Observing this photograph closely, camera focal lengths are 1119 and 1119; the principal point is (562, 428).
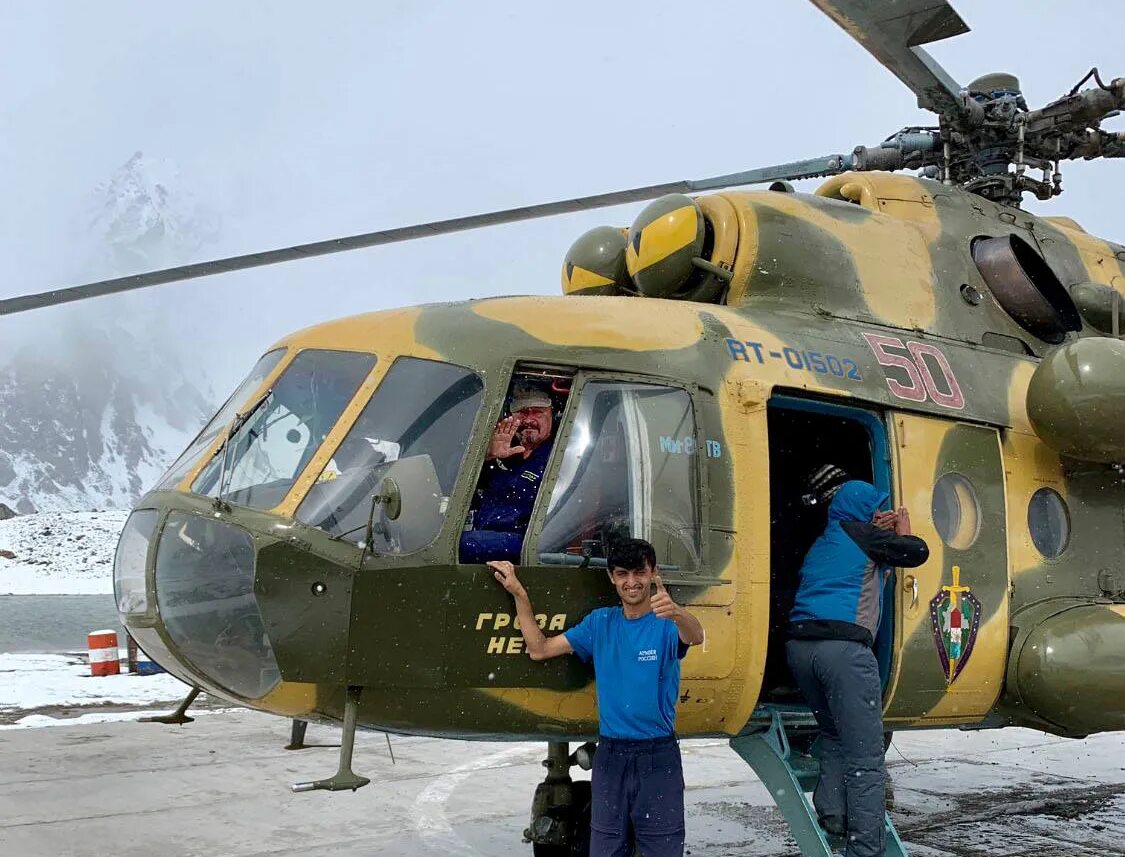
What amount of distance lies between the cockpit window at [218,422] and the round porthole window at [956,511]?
2912 mm

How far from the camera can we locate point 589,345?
169 inches

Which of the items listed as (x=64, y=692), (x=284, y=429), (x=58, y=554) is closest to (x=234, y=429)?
(x=284, y=429)

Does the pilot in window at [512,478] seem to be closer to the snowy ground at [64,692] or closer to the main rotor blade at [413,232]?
the main rotor blade at [413,232]

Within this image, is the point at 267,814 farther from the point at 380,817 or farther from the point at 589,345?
the point at 589,345

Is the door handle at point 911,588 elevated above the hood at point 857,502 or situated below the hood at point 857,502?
below

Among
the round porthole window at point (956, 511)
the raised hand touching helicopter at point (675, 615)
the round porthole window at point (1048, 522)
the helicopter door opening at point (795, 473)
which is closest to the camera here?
the raised hand touching helicopter at point (675, 615)

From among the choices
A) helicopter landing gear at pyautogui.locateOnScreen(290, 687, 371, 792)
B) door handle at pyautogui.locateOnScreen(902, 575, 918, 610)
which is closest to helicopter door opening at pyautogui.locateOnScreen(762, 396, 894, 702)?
door handle at pyautogui.locateOnScreen(902, 575, 918, 610)

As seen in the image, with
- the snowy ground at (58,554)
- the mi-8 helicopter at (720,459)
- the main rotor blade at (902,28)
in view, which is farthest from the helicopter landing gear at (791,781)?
the snowy ground at (58,554)

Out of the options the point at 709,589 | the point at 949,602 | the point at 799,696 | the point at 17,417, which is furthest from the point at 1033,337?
the point at 17,417

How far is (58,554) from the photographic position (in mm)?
44375

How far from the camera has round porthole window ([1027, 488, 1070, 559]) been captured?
210 inches

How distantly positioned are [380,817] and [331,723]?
10.7 ft

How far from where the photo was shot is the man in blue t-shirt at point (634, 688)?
381cm

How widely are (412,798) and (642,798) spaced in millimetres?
4037
